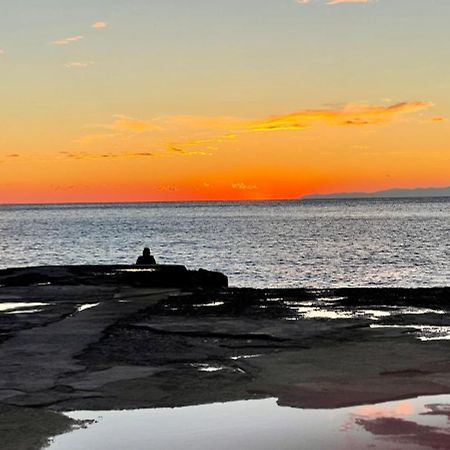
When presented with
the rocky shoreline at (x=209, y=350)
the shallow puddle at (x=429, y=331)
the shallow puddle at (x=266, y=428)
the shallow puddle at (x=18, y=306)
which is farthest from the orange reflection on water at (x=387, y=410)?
the shallow puddle at (x=18, y=306)

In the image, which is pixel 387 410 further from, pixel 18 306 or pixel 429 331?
pixel 18 306

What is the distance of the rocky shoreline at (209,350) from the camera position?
1308 cm

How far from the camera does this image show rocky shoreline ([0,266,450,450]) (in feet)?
42.9

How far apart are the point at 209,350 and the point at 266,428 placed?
6284mm

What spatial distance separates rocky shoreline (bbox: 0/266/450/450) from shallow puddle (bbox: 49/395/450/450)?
41 cm

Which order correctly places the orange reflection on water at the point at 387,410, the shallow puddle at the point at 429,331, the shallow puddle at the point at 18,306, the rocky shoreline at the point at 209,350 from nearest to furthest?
the orange reflection on water at the point at 387,410 < the rocky shoreline at the point at 209,350 < the shallow puddle at the point at 429,331 < the shallow puddle at the point at 18,306

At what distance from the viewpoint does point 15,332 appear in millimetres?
20031

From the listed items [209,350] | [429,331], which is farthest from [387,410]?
[429,331]

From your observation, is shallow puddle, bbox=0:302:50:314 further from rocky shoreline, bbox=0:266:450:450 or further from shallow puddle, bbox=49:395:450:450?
shallow puddle, bbox=49:395:450:450

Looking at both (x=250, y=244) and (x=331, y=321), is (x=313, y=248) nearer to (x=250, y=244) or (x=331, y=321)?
(x=250, y=244)

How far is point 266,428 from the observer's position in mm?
11227

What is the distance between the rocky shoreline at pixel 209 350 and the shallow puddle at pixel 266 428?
41 centimetres

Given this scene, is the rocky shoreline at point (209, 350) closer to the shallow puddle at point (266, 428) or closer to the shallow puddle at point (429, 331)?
the shallow puddle at point (429, 331)

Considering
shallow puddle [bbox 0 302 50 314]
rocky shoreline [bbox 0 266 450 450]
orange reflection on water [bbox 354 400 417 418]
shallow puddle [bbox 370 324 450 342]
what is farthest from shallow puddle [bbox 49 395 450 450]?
shallow puddle [bbox 0 302 50 314]
